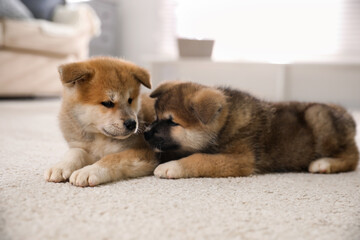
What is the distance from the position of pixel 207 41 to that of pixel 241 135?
2085mm

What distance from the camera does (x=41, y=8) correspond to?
5.04 m

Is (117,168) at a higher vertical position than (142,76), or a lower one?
lower

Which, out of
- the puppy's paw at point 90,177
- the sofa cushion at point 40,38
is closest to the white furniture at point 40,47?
the sofa cushion at point 40,38

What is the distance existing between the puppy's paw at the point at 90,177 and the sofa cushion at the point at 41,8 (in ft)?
14.3

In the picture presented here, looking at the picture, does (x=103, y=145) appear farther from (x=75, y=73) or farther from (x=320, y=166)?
(x=320, y=166)

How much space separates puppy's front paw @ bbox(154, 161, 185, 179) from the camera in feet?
4.66

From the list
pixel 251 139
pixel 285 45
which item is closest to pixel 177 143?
pixel 251 139

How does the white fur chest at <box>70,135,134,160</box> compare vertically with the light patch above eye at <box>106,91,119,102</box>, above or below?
below

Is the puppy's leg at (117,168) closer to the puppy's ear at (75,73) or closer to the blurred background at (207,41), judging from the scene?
the puppy's ear at (75,73)

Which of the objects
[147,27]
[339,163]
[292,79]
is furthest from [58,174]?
[147,27]

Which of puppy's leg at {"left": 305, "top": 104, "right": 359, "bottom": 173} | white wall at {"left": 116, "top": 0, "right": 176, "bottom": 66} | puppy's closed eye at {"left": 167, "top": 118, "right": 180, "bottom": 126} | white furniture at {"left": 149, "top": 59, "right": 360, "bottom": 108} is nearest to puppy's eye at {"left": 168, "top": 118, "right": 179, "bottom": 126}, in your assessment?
puppy's closed eye at {"left": 167, "top": 118, "right": 180, "bottom": 126}

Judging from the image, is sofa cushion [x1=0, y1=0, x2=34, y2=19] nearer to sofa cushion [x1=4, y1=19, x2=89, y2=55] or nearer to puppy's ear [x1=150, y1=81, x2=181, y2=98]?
sofa cushion [x1=4, y1=19, x2=89, y2=55]

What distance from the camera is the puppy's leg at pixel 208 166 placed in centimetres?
143

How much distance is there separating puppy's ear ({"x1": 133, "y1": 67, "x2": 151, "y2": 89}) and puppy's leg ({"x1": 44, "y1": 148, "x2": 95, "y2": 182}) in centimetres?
39
